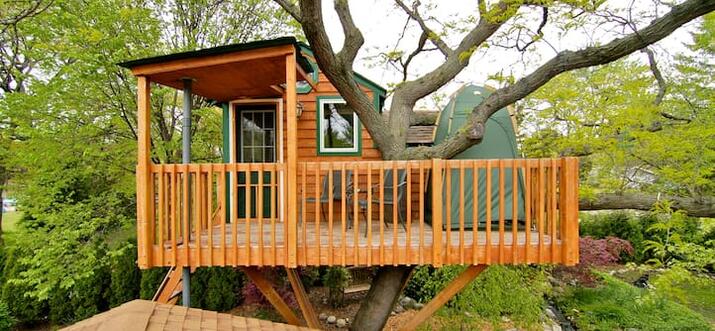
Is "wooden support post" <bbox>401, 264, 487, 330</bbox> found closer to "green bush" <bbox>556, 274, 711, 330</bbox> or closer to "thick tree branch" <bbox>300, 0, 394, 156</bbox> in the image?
"thick tree branch" <bbox>300, 0, 394, 156</bbox>

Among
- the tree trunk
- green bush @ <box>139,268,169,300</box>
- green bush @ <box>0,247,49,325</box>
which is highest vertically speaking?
the tree trunk

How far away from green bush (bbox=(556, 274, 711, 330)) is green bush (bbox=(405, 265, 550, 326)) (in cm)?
83

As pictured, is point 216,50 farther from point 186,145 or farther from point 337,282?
point 337,282

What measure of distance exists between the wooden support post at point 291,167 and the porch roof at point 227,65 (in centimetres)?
21

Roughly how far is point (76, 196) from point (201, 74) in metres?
4.44

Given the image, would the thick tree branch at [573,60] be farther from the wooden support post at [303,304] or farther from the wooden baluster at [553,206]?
the wooden support post at [303,304]

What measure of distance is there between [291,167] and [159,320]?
4.87ft

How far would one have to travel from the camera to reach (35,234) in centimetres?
473

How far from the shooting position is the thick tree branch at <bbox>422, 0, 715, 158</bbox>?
324 centimetres

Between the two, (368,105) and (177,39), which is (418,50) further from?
(177,39)

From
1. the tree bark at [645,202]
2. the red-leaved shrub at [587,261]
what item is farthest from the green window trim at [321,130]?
the red-leaved shrub at [587,261]

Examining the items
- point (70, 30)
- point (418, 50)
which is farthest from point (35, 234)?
point (418, 50)

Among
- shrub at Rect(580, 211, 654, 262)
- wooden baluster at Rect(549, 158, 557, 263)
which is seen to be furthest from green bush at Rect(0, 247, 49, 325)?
shrub at Rect(580, 211, 654, 262)

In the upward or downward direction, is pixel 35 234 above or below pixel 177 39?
below
